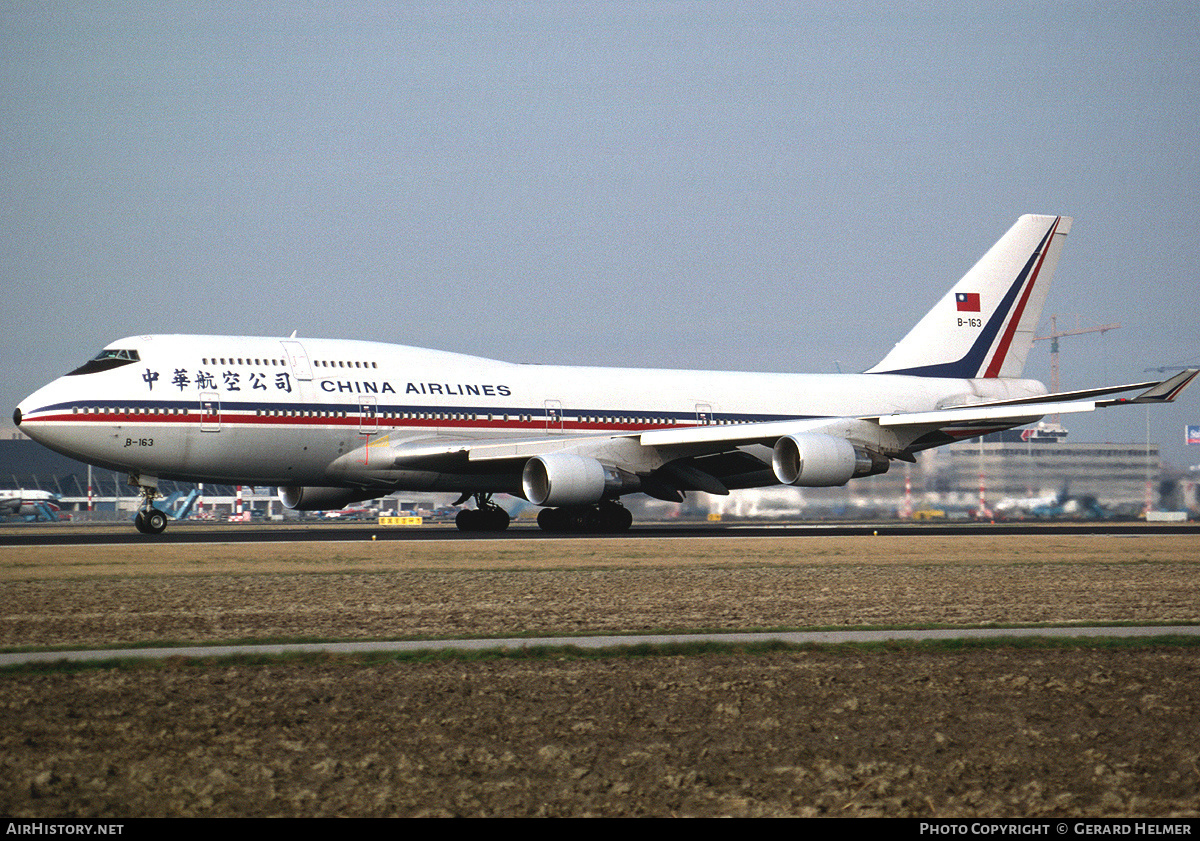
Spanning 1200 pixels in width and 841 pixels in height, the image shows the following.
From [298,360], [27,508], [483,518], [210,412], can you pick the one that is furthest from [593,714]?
[27,508]

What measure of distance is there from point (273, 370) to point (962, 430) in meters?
21.8

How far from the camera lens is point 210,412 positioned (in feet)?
102

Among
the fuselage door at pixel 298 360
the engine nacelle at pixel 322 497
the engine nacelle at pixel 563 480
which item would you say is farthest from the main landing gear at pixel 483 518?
the fuselage door at pixel 298 360

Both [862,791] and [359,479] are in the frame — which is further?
[359,479]

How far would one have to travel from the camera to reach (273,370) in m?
32.3

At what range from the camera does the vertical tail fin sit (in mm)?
43344

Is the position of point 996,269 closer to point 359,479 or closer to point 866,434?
point 866,434

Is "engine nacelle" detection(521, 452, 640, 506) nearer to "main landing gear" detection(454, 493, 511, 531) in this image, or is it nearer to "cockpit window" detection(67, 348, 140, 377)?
"main landing gear" detection(454, 493, 511, 531)

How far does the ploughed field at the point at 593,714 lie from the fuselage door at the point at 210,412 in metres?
12.1

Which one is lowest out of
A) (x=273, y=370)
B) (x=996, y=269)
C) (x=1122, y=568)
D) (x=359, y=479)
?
(x=1122, y=568)

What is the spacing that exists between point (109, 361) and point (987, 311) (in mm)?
28850

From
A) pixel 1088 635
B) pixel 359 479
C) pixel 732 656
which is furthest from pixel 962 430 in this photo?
pixel 732 656

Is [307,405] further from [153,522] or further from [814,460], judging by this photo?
[814,460]

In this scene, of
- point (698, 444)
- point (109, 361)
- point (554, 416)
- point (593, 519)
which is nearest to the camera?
point (109, 361)
